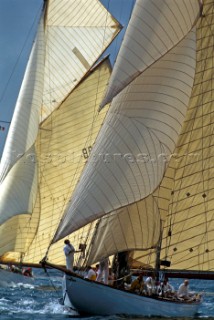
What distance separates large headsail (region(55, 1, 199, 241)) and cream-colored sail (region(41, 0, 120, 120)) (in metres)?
18.0

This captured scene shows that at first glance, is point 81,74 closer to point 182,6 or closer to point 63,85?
point 63,85

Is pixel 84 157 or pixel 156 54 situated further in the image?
pixel 84 157

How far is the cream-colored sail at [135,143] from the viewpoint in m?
26.8

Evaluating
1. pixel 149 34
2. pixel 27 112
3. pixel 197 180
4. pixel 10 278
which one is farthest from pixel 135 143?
pixel 10 278

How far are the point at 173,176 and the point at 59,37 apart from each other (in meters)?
17.6

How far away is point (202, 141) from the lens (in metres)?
31.8

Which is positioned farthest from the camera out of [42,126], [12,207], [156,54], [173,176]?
[42,126]

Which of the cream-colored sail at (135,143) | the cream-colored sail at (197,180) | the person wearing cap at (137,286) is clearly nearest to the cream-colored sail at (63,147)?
the cream-colored sail at (197,180)

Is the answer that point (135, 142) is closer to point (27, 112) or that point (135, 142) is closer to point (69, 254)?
point (69, 254)

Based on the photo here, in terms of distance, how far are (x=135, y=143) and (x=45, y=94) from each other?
757 inches

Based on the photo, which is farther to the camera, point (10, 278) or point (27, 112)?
point (10, 278)

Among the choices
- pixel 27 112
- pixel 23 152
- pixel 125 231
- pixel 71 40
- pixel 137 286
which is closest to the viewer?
pixel 137 286

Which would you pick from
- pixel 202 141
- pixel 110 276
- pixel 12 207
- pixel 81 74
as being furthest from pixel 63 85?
pixel 110 276

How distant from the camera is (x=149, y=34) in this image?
28.5m
